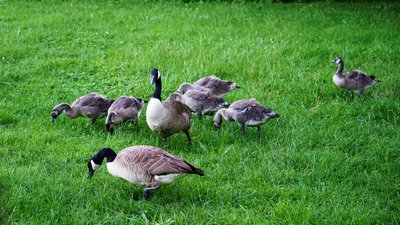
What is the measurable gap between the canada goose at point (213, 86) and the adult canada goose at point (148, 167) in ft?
10.8

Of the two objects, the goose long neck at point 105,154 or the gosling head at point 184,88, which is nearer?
the goose long neck at point 105,154

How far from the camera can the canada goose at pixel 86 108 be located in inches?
360

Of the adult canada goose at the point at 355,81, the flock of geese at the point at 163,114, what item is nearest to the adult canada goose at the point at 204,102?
the flock of geese at the point at 163,114

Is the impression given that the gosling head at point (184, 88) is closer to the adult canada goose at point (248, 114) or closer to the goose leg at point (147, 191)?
the adult canada goose at point (248, 114)

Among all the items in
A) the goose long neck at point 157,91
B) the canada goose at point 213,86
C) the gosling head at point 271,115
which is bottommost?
the canada goose at point 213,86

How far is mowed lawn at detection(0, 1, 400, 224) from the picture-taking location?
6582 mm

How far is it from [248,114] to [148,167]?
2457 mm

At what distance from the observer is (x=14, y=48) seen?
13047 mm

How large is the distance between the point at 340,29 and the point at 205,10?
4.82 metres

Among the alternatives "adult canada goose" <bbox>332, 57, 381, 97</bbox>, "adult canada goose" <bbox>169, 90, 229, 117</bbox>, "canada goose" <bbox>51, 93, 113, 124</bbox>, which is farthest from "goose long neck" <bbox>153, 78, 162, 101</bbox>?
"adult canada goose" <bbox>332, 57, 381, 97</bbox>

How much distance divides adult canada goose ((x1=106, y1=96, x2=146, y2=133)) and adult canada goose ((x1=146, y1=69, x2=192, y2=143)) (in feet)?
2.46

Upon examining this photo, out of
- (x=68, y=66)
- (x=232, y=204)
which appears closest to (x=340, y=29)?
(x=68, y=66)

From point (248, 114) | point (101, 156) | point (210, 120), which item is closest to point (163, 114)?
point (248, 114)

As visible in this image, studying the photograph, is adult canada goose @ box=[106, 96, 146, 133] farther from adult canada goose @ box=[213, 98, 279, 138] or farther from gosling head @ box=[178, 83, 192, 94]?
adult canada goose @ box=[213, 98, 279, 138]
